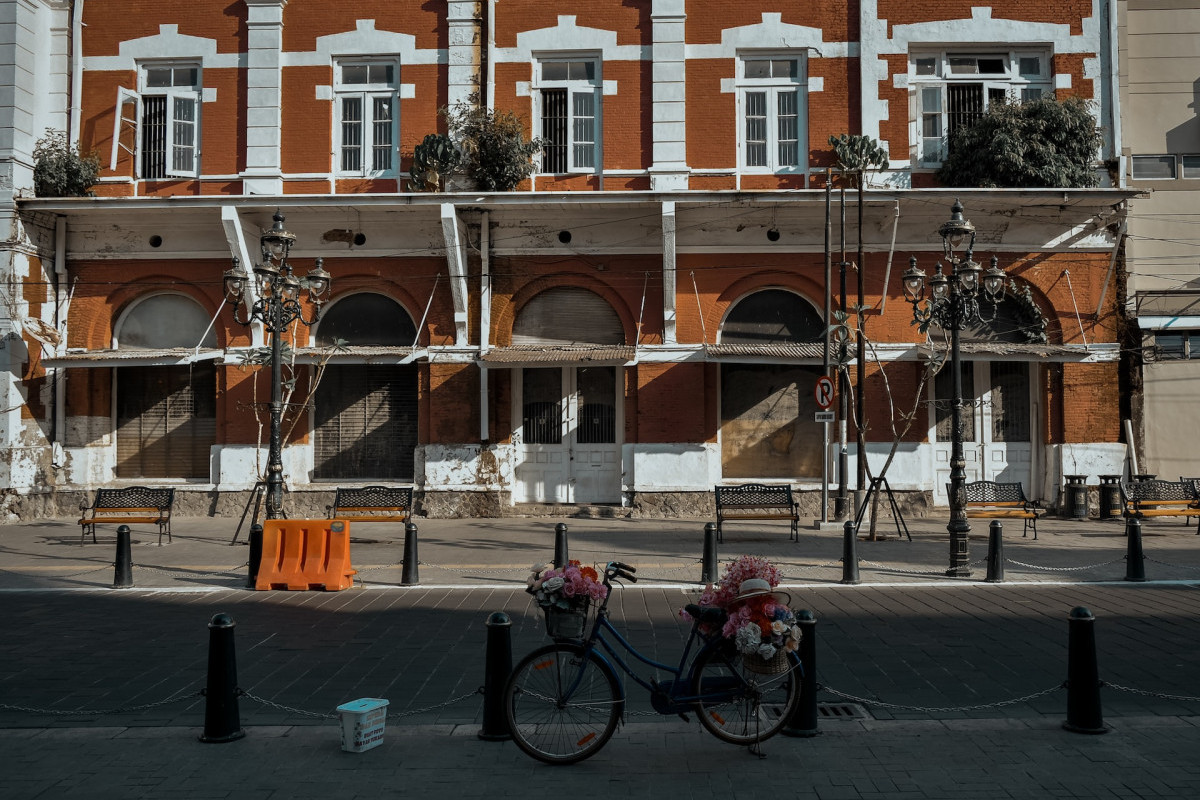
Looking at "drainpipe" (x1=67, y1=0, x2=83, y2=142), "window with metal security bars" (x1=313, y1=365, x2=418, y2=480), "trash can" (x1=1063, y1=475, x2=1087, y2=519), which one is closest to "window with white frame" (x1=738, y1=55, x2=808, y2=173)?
"trash can" (x1=1063, y1=475, x2=1087, y2=519)

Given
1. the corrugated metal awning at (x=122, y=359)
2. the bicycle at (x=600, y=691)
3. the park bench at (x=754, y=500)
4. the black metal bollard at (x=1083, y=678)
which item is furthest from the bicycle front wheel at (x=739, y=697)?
the corrugated metal awning at (x=122, y=359)

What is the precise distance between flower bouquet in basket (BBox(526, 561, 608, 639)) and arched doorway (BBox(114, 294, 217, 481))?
1634 cm

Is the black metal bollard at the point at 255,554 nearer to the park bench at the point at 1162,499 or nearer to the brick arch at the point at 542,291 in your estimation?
the brick arch at the point at 542,291

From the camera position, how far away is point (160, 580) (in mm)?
12344

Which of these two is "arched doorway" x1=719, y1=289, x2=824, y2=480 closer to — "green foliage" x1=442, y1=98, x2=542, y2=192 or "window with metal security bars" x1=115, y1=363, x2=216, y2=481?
"green foliage" x1=442, y1=98, x2=542, y2=192

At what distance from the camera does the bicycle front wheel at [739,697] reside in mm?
5594

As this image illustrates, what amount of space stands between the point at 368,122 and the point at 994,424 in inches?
575

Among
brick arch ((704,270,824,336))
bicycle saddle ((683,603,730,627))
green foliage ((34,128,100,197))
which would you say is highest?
green foliage ((34,128,100,197))

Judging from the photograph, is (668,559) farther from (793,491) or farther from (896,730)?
(896,730)

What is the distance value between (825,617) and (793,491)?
29.9ft

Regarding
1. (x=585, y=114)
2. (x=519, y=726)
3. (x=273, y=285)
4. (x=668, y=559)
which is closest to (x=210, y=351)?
(x=273, y=285)

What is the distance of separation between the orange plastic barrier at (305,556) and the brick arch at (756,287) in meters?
9.75

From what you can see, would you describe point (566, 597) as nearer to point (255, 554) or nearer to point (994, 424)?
point (255, 554)

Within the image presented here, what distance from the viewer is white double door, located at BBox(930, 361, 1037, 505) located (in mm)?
19328
